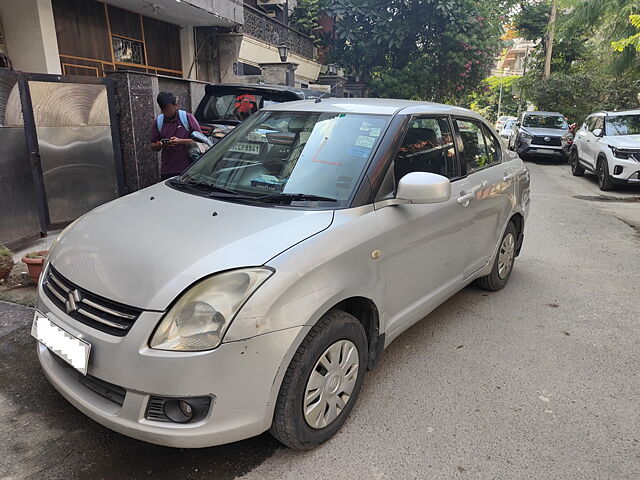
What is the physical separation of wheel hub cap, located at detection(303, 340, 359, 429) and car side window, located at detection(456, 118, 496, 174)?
6.33 feet

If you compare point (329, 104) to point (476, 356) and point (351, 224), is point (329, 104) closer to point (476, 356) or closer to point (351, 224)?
point (351, 224)

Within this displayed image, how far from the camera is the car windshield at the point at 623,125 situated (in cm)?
1069

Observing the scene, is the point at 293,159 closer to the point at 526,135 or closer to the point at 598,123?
the point at 598,123

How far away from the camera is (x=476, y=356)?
3.43 m

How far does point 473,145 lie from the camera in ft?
13.0

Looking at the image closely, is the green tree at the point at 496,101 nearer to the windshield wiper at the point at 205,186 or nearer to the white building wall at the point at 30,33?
the white building wall at the point at 30,33

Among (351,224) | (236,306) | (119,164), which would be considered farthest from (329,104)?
(119,164)

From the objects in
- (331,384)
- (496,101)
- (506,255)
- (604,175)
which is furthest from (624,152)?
(496,101)

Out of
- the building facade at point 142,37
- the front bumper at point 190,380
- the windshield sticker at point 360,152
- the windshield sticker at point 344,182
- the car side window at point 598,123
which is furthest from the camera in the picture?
the car side window at point 598,123

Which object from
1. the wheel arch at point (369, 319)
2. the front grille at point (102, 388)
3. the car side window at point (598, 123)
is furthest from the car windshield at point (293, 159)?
the car side window at point (598, 123)

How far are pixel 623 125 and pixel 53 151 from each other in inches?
441

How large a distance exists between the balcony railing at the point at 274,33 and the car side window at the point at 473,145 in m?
11.0

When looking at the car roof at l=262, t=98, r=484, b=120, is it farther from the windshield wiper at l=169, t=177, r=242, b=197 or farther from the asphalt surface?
the asphalt surface

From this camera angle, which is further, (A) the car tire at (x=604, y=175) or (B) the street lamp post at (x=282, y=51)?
(B) the street lamp post at (x=282, y=51)
